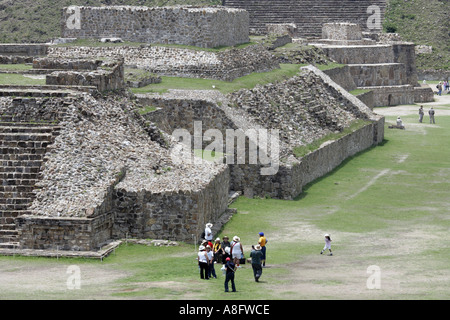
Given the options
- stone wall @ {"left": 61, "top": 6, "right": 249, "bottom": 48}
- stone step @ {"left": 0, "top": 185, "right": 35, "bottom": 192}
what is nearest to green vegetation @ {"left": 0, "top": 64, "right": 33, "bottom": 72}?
stone wall @ {"left": 61, "top": 6, "right": 249, "bottom": 48}

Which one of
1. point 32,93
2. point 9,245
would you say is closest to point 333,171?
point 32,93

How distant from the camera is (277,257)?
952 inches

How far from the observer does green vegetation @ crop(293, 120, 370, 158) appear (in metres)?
35.3

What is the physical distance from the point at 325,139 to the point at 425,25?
4527cm

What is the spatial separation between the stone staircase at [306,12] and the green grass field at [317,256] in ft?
123

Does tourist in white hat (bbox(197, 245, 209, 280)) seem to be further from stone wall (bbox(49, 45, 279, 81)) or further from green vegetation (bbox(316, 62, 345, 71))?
green vegetation (bbox(316, 62, 345, 71))

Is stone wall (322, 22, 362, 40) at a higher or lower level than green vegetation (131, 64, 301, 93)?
higher

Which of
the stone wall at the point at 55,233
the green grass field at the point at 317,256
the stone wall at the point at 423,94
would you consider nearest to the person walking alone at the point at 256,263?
the green grass field at the point at 317,256

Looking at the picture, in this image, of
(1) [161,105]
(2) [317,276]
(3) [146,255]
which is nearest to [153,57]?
(1) [161,105]

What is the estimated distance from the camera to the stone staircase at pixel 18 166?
2466 cm

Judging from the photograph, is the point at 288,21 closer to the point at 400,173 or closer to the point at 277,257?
the point at 400,173

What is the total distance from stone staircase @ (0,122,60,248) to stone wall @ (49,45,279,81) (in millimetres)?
13133

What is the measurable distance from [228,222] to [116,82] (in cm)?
589

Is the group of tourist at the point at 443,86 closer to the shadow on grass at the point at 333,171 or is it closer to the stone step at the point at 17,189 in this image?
the shadow on grass at the point at 333,171
